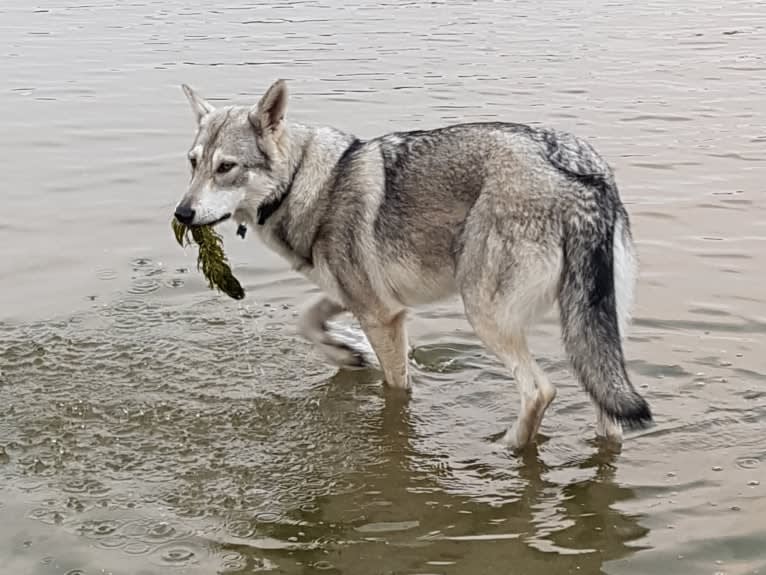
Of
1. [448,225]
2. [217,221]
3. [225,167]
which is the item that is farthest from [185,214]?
[448,225]

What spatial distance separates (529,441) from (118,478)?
2057 mm

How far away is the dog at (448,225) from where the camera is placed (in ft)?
15.5

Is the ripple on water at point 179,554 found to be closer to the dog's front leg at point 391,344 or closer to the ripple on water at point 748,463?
the dog's front leg at point 391,344

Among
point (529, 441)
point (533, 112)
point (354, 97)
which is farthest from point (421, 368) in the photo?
point (354, 97)

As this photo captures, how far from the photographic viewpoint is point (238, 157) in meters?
5.38

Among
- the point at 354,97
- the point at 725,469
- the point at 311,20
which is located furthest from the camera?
the point at 311,20

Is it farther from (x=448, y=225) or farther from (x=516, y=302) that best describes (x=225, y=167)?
(x=516, y=302)

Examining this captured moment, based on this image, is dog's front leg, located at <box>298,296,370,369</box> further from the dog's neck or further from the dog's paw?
the dog's neck

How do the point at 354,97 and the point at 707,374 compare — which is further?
the point at 354,97

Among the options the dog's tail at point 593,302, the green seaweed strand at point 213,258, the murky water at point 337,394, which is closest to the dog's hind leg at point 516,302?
the dog's tail at point 593,302

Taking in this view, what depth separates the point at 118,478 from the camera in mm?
4895

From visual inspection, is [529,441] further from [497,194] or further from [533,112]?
[533,112]

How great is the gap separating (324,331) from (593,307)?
2.03 metres

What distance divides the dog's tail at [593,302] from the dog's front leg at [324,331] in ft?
5.93
